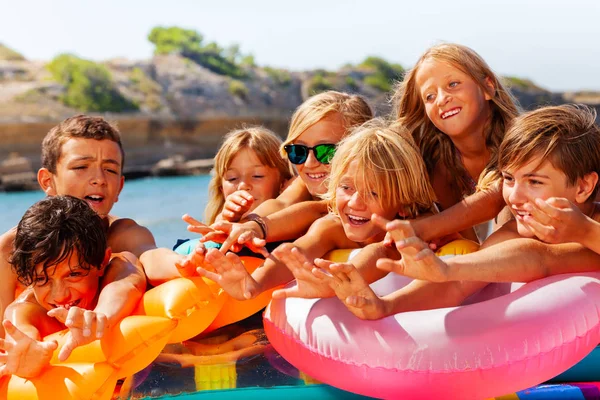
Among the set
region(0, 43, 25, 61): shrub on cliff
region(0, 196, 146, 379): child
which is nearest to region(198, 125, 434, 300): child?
region(0, 196, 146, 379): child

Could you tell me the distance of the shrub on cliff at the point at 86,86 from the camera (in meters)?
21.4

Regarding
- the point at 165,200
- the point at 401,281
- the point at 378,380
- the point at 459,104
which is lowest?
the point at 165,200

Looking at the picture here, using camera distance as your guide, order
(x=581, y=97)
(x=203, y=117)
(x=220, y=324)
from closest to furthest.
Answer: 1. (x=220, y=324)
2. (x=203, y=117)
3. (x=581, y=97)

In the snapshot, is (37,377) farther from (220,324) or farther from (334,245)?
(334,245)

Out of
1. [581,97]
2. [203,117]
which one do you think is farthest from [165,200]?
[581,97]

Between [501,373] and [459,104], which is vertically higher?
[459,104]

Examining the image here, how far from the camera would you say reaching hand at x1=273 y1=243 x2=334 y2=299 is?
6.16ft

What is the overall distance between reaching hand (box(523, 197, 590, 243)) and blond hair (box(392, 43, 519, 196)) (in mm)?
752

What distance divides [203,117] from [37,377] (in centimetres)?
2093

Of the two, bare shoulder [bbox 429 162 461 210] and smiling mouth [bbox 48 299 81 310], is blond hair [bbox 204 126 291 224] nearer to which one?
bare shoulder [bbox 429 162 461 210]

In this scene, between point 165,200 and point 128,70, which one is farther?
point 128,70

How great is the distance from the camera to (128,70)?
2347 cm

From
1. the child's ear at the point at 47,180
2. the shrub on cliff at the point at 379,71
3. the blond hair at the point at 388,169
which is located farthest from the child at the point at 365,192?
the shrub on cliff at the point at 379,71

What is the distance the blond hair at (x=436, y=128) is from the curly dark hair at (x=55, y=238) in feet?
4.27
